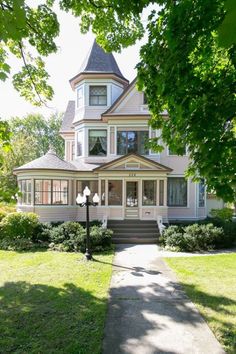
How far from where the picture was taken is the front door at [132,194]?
18.3 m

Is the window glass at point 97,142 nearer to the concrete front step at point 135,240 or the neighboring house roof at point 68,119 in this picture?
the neighboring house roof at point 68,119

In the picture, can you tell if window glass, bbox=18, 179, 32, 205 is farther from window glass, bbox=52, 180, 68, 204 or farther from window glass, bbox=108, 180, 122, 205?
window glass, bbox=108, 180, 122, 205

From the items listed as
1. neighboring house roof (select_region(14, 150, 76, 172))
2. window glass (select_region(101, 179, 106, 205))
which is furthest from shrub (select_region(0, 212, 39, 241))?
window glass (select_region(101, 179, 106, 205))

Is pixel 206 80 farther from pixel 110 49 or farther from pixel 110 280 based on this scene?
pixel 110 280

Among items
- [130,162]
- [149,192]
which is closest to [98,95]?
[130,162]

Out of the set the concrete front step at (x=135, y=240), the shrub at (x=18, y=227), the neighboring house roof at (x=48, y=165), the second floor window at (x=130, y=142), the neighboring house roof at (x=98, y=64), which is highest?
the neighboring house roof at (x=98, y=64)

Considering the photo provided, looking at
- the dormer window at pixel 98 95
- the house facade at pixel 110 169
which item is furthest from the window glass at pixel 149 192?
the dormer window at pixel 98 95

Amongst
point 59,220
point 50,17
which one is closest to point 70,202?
point 59,220

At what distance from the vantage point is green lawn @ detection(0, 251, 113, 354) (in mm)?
4977

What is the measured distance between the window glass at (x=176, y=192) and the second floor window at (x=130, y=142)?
107 inches

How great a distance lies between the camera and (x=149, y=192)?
60.2 feet

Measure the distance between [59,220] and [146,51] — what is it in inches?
568

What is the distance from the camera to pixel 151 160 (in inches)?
708

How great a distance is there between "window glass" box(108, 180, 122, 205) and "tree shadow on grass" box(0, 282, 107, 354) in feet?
34.2
